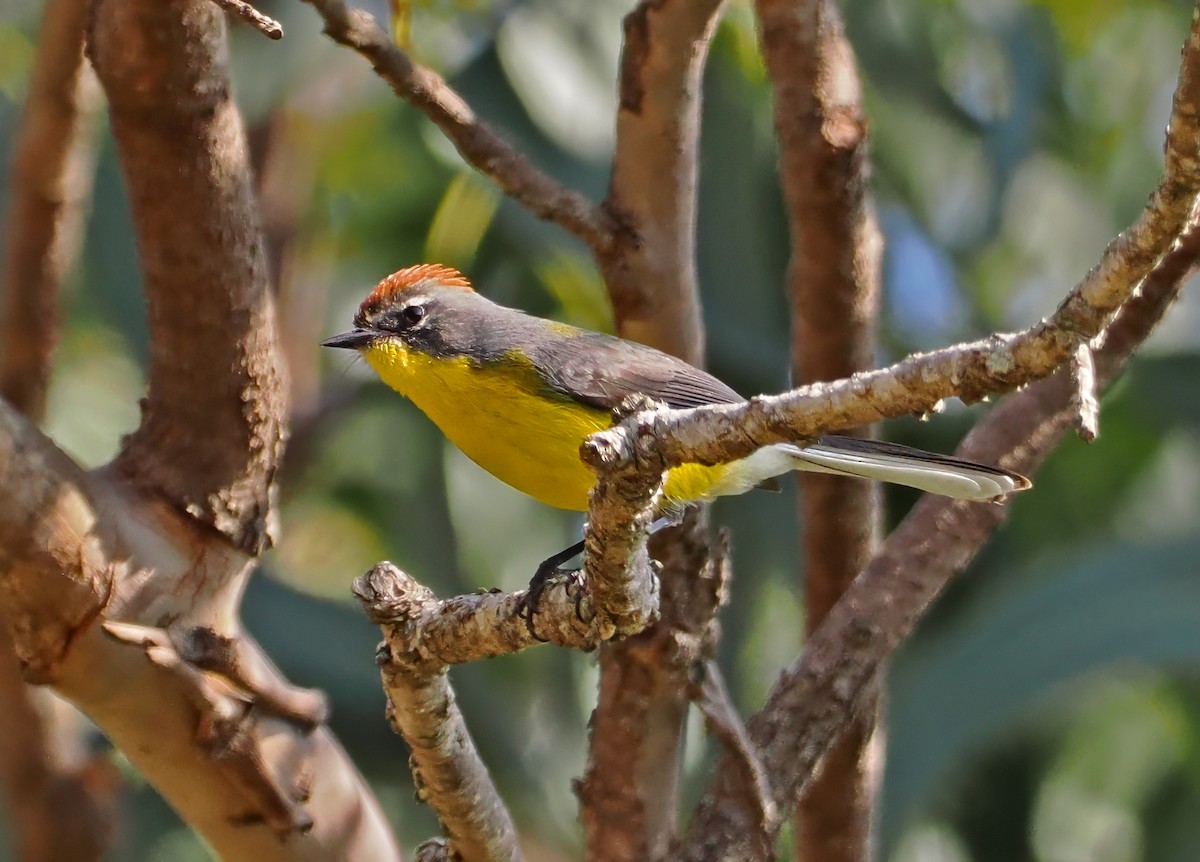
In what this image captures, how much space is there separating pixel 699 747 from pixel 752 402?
386cm

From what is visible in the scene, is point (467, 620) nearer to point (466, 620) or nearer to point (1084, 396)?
point (466, 620)

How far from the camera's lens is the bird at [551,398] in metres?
3.25

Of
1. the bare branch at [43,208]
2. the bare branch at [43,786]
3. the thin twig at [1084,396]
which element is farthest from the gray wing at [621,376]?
the thin twig at [1084,396]

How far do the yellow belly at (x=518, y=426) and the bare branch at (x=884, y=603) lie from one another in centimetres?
46

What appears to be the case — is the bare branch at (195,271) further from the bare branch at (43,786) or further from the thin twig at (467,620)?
the bare branch at (43,786)

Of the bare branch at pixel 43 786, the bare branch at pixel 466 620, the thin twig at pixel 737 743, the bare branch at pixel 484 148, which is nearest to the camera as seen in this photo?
the bare branch at pixel 466 620

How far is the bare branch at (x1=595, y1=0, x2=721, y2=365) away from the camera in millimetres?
3158

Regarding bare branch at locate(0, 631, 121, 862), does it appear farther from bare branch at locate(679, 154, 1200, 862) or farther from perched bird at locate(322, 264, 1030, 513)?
bare branch at locate(679, 154, 1200, 862)

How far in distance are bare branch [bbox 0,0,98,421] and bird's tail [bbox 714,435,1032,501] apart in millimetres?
2059

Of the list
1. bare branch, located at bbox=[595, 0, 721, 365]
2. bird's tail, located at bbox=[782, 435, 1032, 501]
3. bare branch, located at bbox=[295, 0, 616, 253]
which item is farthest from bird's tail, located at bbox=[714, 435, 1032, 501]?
bare branch, located at bbox=[295, 0, 616, 253]

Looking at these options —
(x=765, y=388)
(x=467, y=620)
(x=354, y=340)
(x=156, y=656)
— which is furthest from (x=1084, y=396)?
(x=765, y=388)

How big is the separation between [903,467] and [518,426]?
927mm

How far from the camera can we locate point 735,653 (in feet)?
17.8

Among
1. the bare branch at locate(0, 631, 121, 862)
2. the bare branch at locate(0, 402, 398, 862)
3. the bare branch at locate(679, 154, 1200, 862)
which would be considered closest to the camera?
the bare branch at locate(0, 402, 398, 862)
